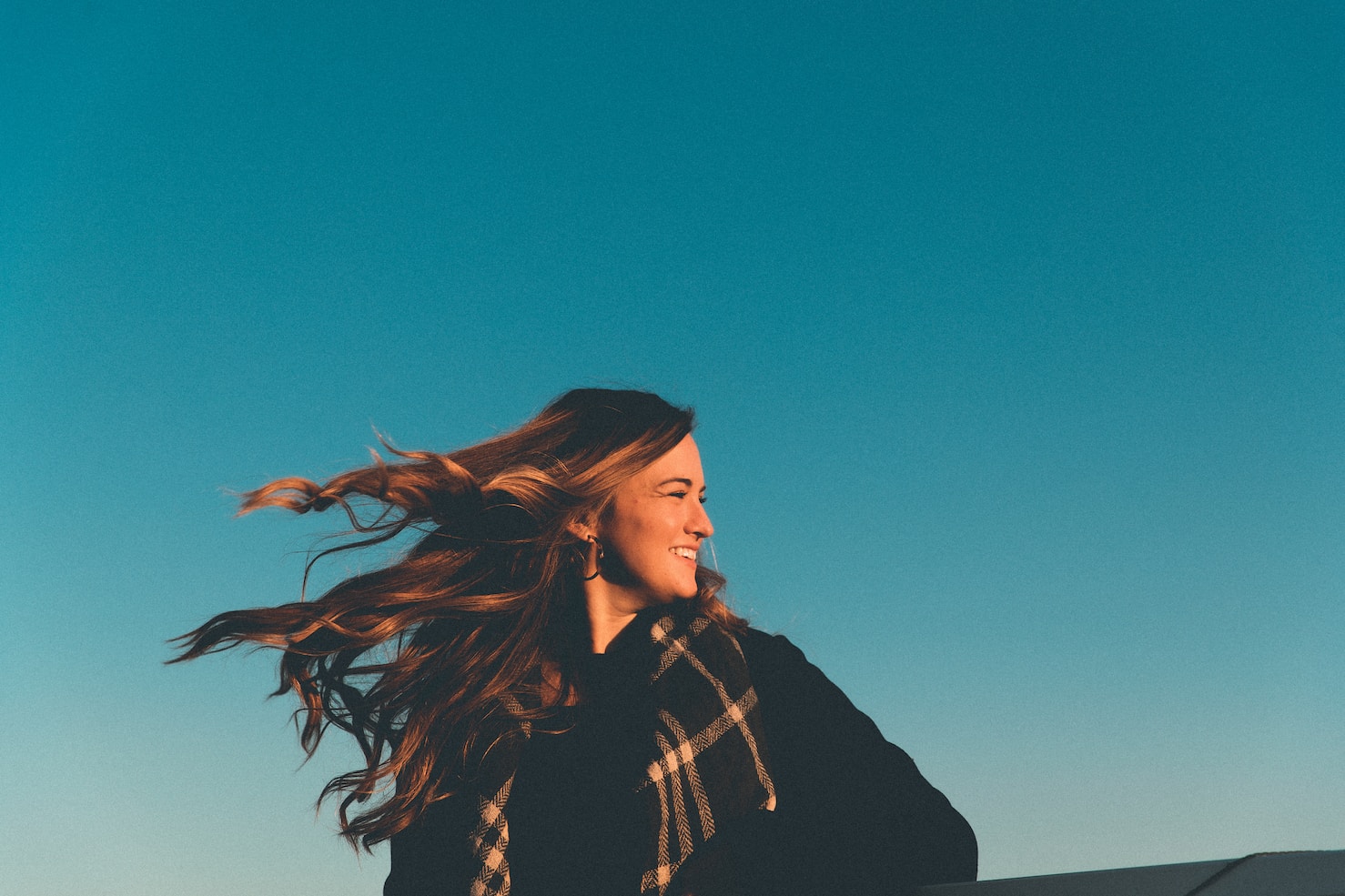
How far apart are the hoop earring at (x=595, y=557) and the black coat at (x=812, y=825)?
525 mm

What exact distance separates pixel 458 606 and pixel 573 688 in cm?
47

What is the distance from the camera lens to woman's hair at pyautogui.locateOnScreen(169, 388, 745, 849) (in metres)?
3.47

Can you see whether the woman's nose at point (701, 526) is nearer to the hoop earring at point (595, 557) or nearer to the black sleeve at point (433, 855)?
the hoop earring at point (595, 557)

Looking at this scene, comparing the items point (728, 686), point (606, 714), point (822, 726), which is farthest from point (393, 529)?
point (822, 726)

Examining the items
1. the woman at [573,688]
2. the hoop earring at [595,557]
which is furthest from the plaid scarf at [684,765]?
the hoop earring at [595,557]

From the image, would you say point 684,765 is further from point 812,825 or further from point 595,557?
point 595,557

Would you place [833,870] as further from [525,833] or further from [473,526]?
[473,526]

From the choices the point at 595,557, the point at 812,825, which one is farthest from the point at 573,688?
the point at 812,825

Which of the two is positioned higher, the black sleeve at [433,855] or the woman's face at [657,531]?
the woman's face at [657,531]

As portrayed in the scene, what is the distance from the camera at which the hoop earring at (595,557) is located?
3.73 metres

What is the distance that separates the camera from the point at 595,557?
375cm

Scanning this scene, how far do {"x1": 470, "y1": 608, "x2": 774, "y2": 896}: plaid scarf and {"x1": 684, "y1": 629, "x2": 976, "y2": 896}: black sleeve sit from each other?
6cm

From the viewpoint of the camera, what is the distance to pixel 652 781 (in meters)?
3.27

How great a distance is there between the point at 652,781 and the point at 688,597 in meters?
0.62
